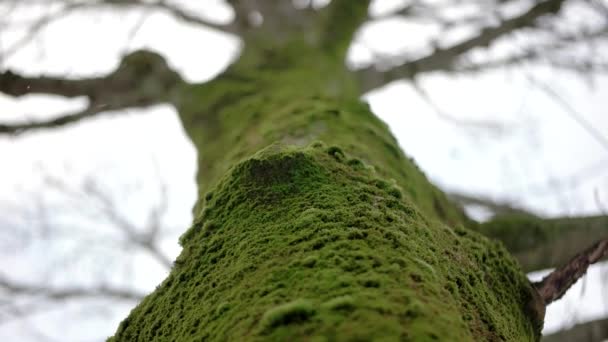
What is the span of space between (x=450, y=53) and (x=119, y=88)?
2.23 metres

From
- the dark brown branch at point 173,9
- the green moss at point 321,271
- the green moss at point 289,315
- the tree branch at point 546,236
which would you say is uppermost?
the dark brown branch at point 173,9

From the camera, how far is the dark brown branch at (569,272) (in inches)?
66.6

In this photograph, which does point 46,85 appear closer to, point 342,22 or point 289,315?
point 342,22

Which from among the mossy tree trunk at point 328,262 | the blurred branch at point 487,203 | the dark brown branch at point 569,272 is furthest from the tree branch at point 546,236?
the blurred branch at point 487,203

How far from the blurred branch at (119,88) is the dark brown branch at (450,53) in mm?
1375

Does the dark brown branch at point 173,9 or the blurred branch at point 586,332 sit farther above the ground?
the dark brown branch at point 173,9

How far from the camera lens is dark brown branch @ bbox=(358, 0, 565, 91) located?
11.4 feet

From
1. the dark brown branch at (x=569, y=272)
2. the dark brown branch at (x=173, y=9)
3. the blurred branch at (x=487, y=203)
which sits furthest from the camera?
the blurred branch at (x=487, y=203)

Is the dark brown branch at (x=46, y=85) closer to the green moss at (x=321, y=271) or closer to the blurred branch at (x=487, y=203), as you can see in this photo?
the green moss at (x=321, y=271)

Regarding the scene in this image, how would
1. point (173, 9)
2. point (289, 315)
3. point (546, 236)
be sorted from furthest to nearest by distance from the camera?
point (173, 9) → point (546, 236) → point (289, 315)

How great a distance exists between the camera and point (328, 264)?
42.7 inches

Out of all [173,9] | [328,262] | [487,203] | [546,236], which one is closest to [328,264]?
[328,262]

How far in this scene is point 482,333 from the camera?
1.11 meters

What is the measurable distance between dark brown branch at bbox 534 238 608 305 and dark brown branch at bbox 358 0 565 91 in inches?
82.7
